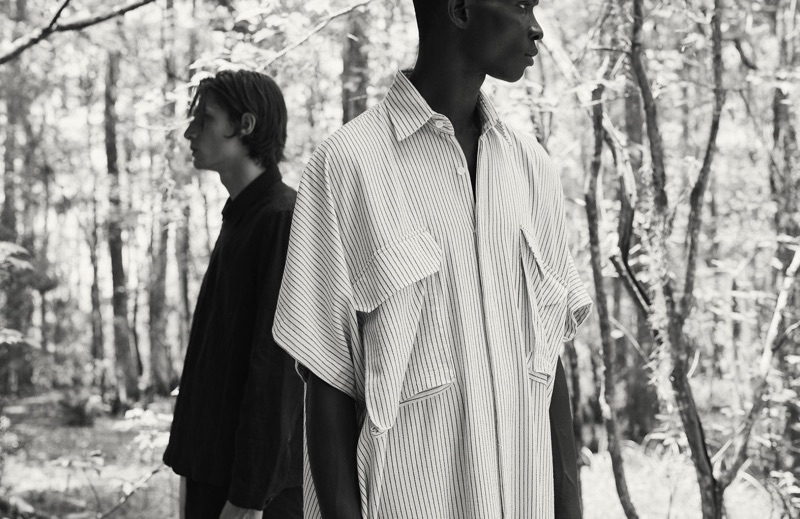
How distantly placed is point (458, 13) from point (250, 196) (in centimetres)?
127

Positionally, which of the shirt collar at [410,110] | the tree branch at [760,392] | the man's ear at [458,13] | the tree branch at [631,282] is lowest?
the tree branch at [760,392]

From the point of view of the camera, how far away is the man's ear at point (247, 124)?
2643 mm

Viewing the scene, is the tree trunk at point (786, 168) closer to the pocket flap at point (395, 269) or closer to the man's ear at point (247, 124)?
the man's ear at point (247, 124)

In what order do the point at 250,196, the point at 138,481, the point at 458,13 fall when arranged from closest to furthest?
the point at 458,13 → the point at 250,196 → the point at 138,481

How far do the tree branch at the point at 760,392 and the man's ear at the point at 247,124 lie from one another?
7.11 ft

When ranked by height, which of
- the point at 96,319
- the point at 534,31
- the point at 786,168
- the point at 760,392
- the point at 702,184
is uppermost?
the point at 534,31

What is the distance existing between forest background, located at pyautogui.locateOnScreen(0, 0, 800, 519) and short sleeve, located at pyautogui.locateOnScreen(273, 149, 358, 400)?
205cm

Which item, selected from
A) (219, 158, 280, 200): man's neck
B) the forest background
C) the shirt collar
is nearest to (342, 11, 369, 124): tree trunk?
the forest background

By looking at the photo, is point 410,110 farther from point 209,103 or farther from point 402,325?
point 209,103

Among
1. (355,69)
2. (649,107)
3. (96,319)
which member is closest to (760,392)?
(649,107)

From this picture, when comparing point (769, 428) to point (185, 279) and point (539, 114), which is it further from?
point (185, 279)

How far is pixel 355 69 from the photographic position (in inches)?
208

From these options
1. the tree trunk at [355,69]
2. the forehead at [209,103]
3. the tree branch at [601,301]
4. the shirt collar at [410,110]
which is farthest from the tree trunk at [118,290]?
the shirt collar at [410,110]

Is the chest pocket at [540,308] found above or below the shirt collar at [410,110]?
below
